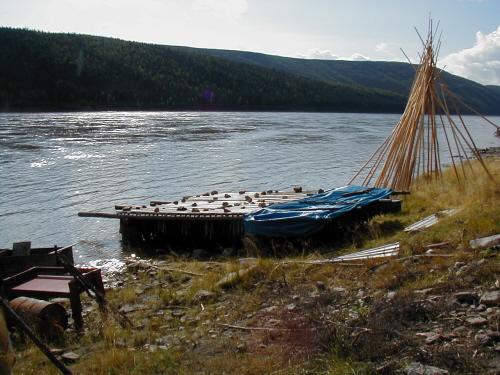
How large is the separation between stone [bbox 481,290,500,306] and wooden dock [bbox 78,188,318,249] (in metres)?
6.31

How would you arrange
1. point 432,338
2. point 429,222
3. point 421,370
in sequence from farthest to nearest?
point 429,222, point 432,338, point 421,370

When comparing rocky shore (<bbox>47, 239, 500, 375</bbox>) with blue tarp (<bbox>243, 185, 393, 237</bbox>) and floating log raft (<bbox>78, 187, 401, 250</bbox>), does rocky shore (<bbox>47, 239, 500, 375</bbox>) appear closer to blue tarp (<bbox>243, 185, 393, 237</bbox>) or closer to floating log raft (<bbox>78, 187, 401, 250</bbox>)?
blue tarp (<bbox>243, 185, 393, 237</bbox>)

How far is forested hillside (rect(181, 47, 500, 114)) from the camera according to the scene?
156m

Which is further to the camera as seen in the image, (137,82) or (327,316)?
(137,82)

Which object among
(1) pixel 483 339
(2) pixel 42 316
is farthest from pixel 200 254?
(1) pixel 483 339

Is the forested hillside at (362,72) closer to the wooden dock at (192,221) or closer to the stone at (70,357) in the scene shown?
the wooden dock at (192,221)

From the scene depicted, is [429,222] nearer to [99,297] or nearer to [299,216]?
[299,216]

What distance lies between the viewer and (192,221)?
1127 cm

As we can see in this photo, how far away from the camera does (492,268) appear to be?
17.7 ft

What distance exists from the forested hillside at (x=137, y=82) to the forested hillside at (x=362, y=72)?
5203 centimetres

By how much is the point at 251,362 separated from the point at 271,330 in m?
0.69

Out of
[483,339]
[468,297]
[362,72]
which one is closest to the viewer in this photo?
[483,339]

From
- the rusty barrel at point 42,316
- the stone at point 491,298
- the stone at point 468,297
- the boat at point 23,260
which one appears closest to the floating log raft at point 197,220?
the boat at point 23,260

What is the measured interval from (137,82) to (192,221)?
7343 cm
